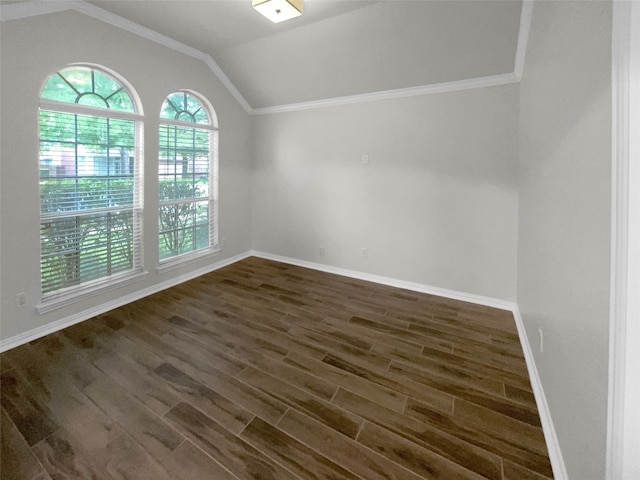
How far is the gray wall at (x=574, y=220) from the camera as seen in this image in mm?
953

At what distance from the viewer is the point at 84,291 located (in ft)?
9.08

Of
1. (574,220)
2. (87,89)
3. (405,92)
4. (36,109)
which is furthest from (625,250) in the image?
(87,89)

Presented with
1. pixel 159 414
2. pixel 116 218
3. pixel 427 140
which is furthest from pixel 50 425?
pixel 427 140

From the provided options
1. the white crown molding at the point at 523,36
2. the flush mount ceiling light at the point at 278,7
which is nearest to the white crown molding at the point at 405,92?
the white crown molding at the point at 523,36

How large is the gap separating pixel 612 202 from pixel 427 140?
270cm

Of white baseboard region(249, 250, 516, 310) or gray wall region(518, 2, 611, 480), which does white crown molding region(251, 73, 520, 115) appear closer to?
gray wall region(518, 2, 611, 480)

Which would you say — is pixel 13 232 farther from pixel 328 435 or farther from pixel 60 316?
pixel 328 435

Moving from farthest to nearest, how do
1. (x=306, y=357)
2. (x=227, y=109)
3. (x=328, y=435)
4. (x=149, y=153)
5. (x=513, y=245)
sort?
(x=227, y=109) < (x=149, y=153) < (x=513, y=245) < (x=306, y=357) < (x=328, y=435)

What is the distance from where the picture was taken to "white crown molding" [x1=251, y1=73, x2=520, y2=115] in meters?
2.93

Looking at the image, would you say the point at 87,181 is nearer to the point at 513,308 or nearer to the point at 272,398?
the point at 272,398

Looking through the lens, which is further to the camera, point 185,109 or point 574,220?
point 185,109

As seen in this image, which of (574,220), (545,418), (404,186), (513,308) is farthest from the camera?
(404,186)

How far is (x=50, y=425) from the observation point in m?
1.57

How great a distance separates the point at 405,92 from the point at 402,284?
2.33m
